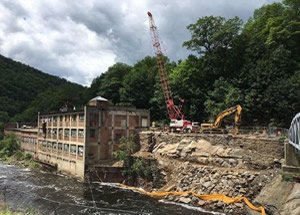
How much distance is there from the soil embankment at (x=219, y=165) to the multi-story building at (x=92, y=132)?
8480 mm

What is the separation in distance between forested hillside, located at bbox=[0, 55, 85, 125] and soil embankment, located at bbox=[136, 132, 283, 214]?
65854 millimetres

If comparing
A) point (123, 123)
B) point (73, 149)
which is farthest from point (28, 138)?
point (123, 123)

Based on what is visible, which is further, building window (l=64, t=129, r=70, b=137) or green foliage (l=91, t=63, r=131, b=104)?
green foliage (l=91, t=63, r=131, b=104)

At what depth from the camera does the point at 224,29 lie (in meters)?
69.2

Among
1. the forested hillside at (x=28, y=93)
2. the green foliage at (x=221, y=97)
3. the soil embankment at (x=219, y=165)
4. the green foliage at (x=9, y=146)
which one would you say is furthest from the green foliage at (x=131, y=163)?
the forested hillside at (x=28, y=93)

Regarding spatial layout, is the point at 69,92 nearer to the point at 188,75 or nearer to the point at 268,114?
the point at 188,75

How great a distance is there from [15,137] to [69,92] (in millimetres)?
28478

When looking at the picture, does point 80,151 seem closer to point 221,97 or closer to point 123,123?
point 123,123

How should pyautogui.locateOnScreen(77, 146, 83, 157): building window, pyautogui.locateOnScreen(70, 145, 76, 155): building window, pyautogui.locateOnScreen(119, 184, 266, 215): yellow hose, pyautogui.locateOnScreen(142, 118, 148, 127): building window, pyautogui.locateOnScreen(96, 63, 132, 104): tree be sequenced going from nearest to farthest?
pyautogui.locateOnScreen(119, 184, 266, 215): yellow hose → pyautogui.locateOnScreen(77, 146, 83, 157): building window → pyautogui.locateOnScreen(70, 145, 76, 155): building window → pyautogui.locateOnScreen(142, 118, 148, 127): building window → pyautogui.locateOnScreen(96, 63, 132, 104): tree

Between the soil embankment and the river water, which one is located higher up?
the soil embankment

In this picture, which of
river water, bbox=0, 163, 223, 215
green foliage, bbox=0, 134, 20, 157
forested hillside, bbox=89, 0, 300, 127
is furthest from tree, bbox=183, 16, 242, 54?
green foliage, bbox=0, 134, 20, 157

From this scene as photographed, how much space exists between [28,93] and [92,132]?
112192mm

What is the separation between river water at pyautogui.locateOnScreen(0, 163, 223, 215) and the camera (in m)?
39.1

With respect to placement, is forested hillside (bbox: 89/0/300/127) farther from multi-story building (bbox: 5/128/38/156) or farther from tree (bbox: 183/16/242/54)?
multi-story building (bbox: 5/128/38/156)
